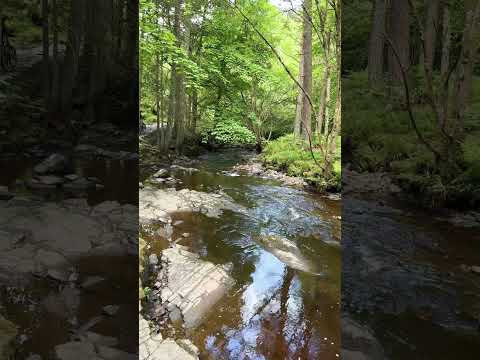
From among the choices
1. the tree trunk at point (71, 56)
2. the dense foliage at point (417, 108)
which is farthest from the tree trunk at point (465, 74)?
the tree trunk at point (71, 56)

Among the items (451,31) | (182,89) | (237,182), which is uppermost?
(182,89)

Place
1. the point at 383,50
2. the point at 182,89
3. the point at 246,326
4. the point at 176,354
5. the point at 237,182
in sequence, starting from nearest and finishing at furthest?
the point at 383,50 < the point at 176,354 < the point at 246,326 < the point at 237,182 < the point at 182,89

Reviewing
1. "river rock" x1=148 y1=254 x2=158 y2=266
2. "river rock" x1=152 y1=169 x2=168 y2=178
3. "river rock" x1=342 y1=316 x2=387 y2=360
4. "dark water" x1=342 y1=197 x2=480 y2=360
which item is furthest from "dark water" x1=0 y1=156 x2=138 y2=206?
"river rock" x1=152 y1=169 x2=168 y2=178

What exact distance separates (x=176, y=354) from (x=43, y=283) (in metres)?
1.53

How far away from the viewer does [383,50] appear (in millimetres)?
1201

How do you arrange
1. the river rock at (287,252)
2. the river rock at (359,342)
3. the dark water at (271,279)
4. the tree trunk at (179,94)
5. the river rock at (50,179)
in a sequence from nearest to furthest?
the river rock at (50,179) → the river rock at (359,342) → the dark water at (271,279) → the river rock at (287,252) → the tree trunk at (179,94)

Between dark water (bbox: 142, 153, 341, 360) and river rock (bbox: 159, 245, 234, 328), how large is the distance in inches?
3.6

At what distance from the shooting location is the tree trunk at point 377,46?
3.86 ft

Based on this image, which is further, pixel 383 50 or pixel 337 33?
pixel 337 33

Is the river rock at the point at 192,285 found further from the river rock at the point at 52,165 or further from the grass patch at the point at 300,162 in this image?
the grass patch at the point at 300,162

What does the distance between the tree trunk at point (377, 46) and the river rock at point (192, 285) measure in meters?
2.17

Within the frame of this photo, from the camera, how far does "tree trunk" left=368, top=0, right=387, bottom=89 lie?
1177mm

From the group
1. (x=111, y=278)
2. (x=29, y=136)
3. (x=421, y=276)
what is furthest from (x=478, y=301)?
(x=29, y=136)

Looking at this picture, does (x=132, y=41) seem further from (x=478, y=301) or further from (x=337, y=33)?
(x=337, y=33)
